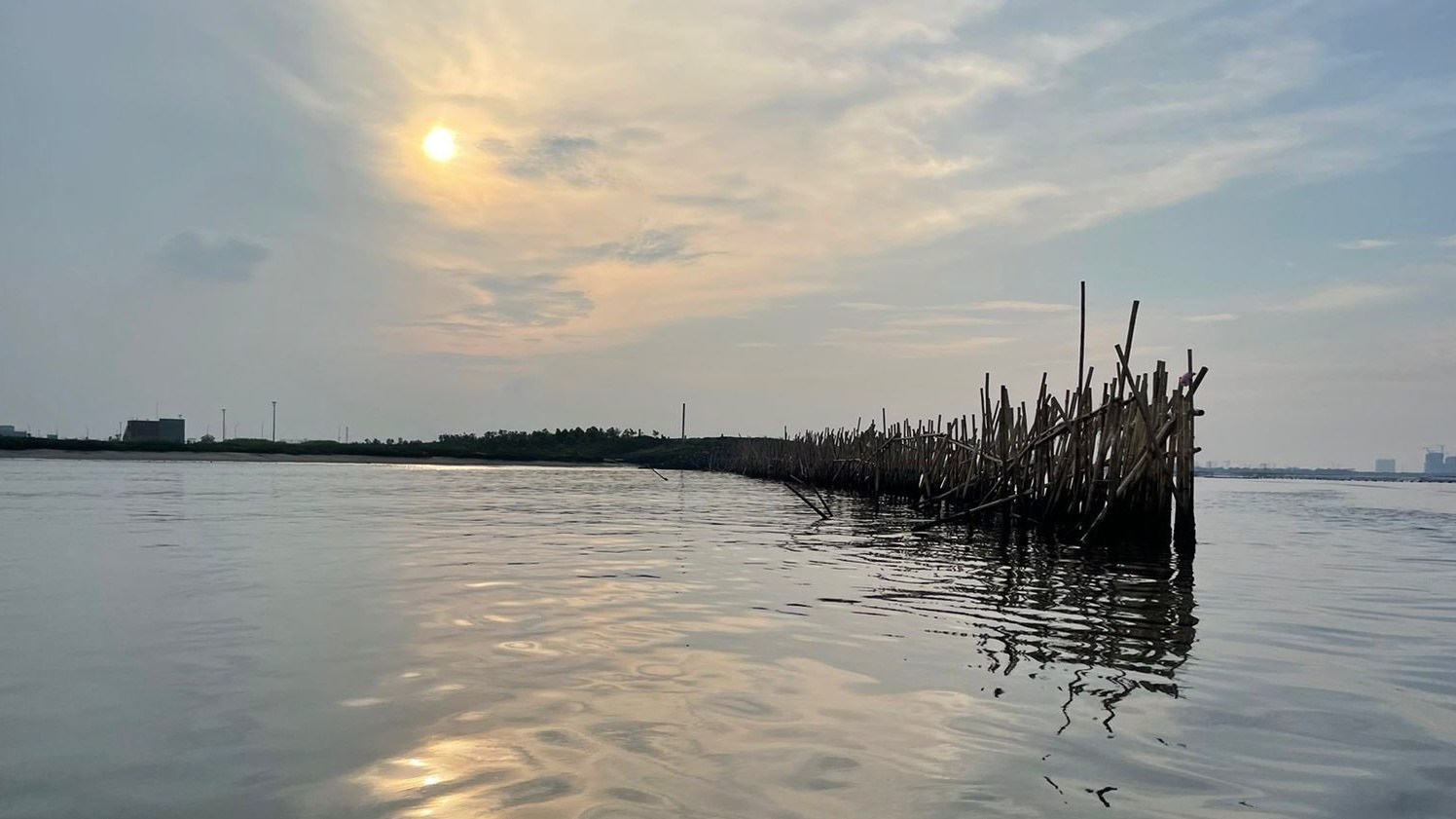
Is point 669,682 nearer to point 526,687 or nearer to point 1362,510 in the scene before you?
point 526,687

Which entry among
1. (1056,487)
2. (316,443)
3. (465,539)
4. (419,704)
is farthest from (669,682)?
(316,443)

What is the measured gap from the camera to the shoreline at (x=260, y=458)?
242 ft

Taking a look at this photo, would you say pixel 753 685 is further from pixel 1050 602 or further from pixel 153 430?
pixel 153 430

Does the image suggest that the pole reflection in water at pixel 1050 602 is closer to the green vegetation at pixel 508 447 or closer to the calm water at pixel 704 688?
the calm water at pixel 704 688

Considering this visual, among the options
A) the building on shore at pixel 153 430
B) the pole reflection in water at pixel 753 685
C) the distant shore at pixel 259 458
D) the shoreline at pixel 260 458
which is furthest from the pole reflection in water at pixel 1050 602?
the building on shore at pixel 153 430

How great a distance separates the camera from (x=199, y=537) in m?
14.5

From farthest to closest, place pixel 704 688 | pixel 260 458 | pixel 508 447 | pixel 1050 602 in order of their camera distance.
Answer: pixel 508 447 < pixel 260 458 < pixel 1050 602 < pixel 704 688

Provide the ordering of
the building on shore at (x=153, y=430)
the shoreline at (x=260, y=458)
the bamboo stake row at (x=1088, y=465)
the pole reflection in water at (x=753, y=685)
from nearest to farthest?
1. the pole reflection in water at (x=753, y=685)
2. the bamboo stake row at (x=1088, y=465)
3. the shoreline at (x=260, y=458)
4. the building on shore at (x=153, y=430)

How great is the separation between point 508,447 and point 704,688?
96.1m

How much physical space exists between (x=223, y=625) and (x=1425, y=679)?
8.48 metres

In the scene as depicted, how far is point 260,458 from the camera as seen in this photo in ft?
269

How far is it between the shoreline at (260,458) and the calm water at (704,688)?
7326 centimetres

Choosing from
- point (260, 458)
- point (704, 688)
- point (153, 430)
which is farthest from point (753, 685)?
point (153, 430)

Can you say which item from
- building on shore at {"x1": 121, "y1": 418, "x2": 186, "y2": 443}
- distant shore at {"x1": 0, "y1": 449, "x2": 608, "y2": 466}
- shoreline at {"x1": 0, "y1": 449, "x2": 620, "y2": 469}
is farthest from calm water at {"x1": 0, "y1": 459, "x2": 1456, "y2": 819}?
building on shore at {"x1": 121, "y1": 418, "x2": 186, "y2": 443}
